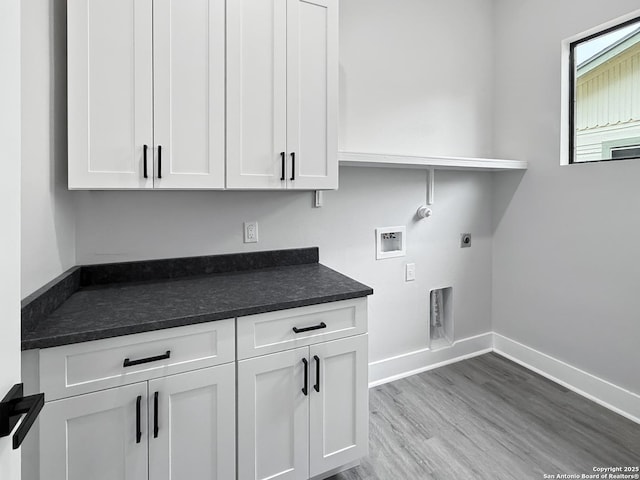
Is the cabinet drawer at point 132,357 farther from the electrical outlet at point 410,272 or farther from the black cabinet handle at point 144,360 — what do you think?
the electrical outlet at point 410,272

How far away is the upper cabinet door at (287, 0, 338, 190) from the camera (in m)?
1.64

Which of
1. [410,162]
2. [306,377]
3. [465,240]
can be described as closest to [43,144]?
[306,377]

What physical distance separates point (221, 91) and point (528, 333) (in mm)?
2695

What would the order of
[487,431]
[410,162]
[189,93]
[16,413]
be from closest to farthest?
[16,413]
[189,93]
[487,431]
[410,162]

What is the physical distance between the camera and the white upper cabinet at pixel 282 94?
5.04ft

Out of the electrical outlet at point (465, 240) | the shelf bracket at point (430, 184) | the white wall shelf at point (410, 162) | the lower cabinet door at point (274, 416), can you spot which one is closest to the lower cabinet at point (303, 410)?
the lower cabinet door at point (274, 416)

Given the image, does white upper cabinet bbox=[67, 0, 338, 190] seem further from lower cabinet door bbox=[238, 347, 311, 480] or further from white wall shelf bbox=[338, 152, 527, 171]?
lower cabinet door bbox=[238, 347, 311, 480]

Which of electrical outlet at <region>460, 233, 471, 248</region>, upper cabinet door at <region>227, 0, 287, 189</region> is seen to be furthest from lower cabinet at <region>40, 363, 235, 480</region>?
electrical outlet at <region>460, 233, 471, 248</region>

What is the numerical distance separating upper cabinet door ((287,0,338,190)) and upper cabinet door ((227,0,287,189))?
42 mm

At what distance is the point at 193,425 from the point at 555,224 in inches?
99.4

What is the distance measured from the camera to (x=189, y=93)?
1450 mm

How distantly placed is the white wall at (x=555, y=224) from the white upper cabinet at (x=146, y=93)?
7.33 ft

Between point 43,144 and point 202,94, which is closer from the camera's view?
point 43,144

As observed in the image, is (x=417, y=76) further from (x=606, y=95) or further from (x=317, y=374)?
(x=317, y=374)
